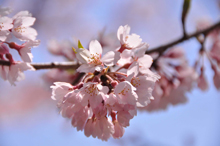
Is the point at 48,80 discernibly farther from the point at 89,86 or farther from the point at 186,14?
the point at 186,14

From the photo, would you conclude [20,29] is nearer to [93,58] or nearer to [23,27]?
[23,27]

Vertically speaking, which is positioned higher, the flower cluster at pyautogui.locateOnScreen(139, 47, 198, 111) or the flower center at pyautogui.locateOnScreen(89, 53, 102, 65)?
the flower center at pyautogui.locateOnScreen(89, 53, 102, 65)

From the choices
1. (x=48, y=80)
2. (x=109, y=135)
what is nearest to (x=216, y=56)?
(x=109, y=135)

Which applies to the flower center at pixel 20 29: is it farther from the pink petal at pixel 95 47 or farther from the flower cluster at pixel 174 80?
the flower cluster at pixel 174 80

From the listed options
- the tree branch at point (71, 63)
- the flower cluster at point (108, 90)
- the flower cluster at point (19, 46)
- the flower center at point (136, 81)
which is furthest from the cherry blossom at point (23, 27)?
the flower center at point (136, 81)

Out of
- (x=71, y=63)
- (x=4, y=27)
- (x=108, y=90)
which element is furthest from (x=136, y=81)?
(x=4, y=27)

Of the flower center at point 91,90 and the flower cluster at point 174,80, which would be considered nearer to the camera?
the flower center at point 91,90

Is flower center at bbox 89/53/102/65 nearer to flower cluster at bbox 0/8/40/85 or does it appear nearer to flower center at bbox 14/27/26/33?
flower cluster at bbox 0/8/40/85

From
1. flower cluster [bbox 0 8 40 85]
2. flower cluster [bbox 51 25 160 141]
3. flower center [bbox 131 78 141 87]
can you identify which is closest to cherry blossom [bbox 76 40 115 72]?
flower cluster [bbox 51 25 160 141]

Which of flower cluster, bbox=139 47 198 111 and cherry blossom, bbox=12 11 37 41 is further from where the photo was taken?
flower cluster, bbox=139 47 198 111
